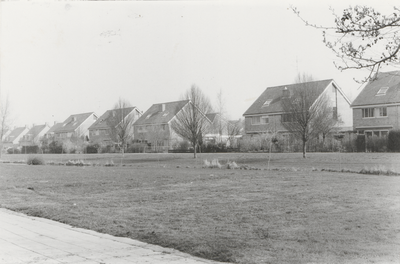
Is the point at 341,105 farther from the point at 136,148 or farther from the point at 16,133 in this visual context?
the point at 16,133

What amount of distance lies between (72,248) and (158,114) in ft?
195

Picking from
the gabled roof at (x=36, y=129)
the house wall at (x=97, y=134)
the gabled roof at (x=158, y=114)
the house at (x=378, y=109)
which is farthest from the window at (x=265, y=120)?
the gabled roof at (x=36, y=129)

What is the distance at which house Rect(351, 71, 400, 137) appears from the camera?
126 feet

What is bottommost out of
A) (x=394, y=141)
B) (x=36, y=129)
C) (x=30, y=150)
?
(x=30, y=150)

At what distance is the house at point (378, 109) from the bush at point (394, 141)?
7362 mm

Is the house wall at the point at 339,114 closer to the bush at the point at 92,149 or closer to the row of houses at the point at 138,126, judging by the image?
the row of houses at the point at 138,126

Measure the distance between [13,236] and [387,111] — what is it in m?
38.3

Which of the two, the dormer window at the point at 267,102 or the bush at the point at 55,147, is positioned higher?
the dormer window at the point at 267,102

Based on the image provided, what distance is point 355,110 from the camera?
42.4 metres

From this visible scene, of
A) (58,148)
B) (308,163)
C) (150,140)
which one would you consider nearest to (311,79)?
(308,163)

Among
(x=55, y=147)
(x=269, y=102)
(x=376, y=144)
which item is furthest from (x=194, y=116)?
(x=55, y=147)

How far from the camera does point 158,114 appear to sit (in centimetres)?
6556

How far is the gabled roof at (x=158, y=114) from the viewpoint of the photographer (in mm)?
62594

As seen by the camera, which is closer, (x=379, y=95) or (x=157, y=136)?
(x=379, y=95)
